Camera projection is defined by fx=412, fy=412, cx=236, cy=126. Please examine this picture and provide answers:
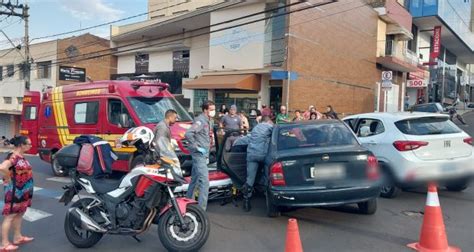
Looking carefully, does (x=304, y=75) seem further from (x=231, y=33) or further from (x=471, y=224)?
(x=471, y=224)

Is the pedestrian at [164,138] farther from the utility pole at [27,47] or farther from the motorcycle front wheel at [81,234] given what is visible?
the utility pole at [27,47]

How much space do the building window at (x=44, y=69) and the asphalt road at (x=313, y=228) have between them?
2772 cm

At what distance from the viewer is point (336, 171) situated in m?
5.55

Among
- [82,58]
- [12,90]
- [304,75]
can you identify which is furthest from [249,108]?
[12,90]

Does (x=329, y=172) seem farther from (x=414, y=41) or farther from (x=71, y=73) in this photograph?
(x=414, y=41)

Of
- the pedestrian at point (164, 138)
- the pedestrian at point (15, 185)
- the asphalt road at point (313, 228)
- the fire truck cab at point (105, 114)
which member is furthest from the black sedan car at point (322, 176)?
the pedestrian at point (15, 185)

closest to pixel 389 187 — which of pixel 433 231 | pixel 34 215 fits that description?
pixel 433 231

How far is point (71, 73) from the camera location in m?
30.4

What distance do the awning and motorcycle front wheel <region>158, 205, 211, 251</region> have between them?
1469 centimetres

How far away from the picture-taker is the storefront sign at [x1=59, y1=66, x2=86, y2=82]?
97.9 ft

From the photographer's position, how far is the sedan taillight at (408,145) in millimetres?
6727

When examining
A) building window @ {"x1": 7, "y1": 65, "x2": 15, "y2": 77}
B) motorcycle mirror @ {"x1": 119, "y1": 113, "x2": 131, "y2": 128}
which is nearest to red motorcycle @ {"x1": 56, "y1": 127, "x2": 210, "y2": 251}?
motorcycle mirror @ {"x1": 119, "y1": 113, "x2": 131, "y2": 128}

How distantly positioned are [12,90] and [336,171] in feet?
123

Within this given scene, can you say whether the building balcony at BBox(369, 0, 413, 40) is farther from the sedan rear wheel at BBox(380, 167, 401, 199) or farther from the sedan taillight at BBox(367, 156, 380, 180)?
the sedan taillight at BBox(367, 156, 380, 180)
